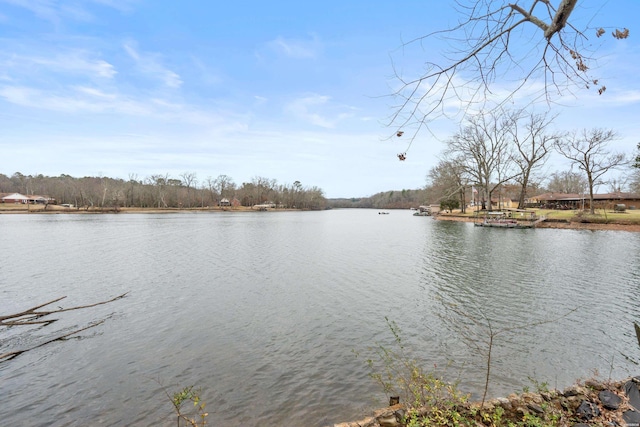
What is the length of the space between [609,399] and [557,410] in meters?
0.99

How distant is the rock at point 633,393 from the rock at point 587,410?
553 millimetres

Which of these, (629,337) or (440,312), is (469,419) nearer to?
(440,312)

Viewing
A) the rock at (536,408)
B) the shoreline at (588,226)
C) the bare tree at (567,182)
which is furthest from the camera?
the bare tree at (567,182)

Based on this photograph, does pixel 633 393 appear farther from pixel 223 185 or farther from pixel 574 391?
pixel 223 185

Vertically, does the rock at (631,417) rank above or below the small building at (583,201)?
below

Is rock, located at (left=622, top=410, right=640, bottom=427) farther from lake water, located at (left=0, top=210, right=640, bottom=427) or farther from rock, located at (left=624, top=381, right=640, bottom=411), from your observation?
lake water, located at (left=0, top=210, right=640, bottom=427)

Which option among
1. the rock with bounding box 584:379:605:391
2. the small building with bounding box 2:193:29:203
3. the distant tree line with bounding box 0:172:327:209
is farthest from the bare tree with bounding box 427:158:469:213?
the small building with bounding box 2:193:29:203

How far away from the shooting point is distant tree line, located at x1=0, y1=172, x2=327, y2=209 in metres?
101

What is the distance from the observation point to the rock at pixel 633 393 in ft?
14.8

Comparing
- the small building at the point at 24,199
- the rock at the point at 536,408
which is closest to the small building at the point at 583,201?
the rock at the point at 536,408

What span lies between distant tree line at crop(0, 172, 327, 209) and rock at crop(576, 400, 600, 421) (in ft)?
382

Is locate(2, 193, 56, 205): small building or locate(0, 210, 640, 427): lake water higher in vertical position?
locate(2, 193, 56, 205): small building

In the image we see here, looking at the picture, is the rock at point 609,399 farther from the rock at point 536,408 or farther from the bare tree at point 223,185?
the bare tree at point 223,185

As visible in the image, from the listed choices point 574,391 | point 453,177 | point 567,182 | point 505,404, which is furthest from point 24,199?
point 567,182
